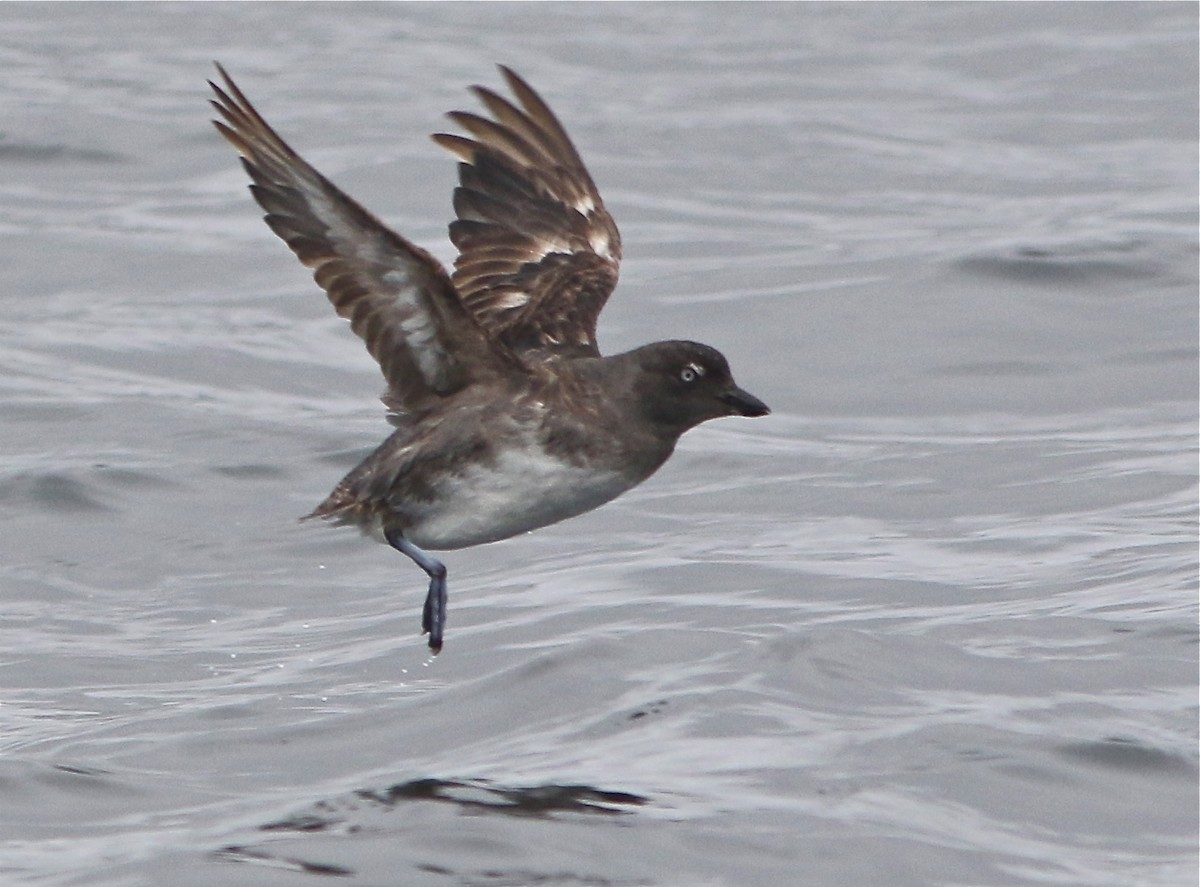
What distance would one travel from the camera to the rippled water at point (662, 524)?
9.18 m

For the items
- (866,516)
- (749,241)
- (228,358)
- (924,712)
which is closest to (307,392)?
(228,358)

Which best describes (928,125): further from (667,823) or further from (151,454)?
(667,823)

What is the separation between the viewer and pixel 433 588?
9891 mm

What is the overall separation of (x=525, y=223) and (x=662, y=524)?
3696 millimetres

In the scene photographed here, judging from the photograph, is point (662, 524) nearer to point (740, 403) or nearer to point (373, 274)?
point (740, 403)

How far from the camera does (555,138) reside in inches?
459

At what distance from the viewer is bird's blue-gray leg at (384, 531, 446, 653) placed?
9.81m

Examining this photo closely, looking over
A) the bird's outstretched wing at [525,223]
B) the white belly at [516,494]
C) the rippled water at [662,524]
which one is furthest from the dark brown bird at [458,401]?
the rippled water at [662,524]

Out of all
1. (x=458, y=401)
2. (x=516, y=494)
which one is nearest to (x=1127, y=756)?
(x=516, y=494)

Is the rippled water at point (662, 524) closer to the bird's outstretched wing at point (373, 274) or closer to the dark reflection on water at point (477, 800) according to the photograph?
the dark reflection on water at point (477, 800)

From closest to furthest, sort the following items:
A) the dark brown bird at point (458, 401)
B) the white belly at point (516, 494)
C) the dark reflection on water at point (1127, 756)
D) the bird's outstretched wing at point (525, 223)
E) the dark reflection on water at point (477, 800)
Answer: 1. the dark reflection on water at point (477, 800)
2. the dark brown bird at point (458, 401)
3. the white belly at point (516, 494)
4. the dark reflection on water at point (1127, 756)
5. the bird's outstretched wing at point (525, 223)

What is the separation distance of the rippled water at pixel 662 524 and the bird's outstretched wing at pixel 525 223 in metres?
1.70

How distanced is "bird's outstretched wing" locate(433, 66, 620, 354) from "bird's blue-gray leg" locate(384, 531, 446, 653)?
1.32 meters

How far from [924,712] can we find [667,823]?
1959mm
